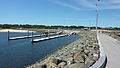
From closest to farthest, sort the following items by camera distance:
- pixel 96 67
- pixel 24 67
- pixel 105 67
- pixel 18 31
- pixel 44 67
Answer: pixel 96 67 < pixel 105 67 < pixel 44 67 < pixel 24 67 < pixel 18 31

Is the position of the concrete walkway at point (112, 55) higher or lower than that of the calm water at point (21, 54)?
higher

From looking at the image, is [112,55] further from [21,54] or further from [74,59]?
[21,54]

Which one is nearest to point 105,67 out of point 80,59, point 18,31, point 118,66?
point 118,66

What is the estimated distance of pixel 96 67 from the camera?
7988 millimetres

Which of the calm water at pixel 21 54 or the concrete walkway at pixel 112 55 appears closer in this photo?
the concrete walkway at pixel 112 55

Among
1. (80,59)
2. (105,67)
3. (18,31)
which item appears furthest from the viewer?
(18,31)

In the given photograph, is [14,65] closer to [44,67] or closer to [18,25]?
[44,67]

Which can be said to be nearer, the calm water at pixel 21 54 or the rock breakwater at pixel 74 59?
the rock breakwater at pixel 74 59

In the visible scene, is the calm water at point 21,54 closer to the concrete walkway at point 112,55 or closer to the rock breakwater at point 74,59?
the rock breakwater at point 74,59

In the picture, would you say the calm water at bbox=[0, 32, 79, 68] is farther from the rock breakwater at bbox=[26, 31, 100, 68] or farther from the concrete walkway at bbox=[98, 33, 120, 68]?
the concrete walkway at bbox=[98, 33, 120, 68]

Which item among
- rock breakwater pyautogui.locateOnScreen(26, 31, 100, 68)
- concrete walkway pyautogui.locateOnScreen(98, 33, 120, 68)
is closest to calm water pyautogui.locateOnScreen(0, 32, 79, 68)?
rock breakwater pyautogui.locateOnScreen(26, 31, 100, 68)

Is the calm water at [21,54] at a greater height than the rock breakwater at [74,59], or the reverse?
the rock breakwater at [74,59]

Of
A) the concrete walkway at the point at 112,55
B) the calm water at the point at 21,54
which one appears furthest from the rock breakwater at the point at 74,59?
the calm water at the point at 21,54

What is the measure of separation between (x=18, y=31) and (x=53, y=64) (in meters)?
125
